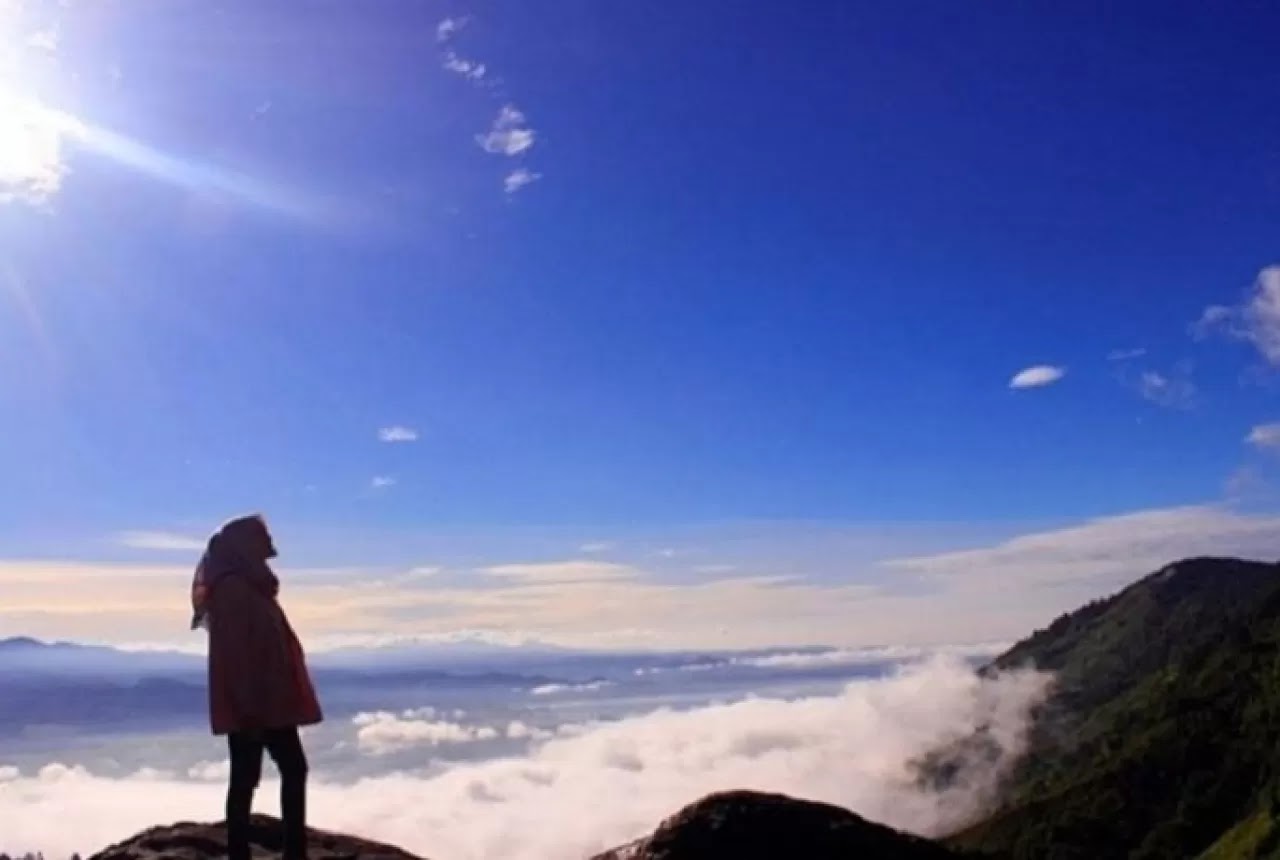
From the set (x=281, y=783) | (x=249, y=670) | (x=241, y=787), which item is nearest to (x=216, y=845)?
(x=241, y=787)

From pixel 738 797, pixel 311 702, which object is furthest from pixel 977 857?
pixel 311 702

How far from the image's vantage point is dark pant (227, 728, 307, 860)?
52.6 feet

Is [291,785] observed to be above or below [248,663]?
below

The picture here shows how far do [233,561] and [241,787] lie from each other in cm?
280

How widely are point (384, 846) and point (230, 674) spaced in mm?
6380

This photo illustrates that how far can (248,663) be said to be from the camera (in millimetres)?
15914

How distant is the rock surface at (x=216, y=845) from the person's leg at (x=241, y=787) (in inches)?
91.8

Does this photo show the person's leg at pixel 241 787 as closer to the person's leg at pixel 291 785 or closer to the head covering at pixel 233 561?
the person's leg at pixel 291 785

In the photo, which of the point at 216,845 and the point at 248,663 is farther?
the point at 216,845

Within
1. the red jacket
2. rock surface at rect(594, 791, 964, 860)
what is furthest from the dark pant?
rock surface at rect(594, 791, 964, 860)

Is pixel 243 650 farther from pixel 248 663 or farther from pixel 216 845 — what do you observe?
pixel 216 845

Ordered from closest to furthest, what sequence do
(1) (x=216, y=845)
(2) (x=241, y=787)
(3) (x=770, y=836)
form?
(3) (x=770, y=836)
(2) (x=241, y=787)
(1) (x=216, y=845)

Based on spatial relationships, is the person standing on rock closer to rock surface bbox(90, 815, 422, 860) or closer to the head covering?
the head covering

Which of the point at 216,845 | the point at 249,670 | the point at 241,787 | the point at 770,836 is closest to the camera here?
the point at 770,836
